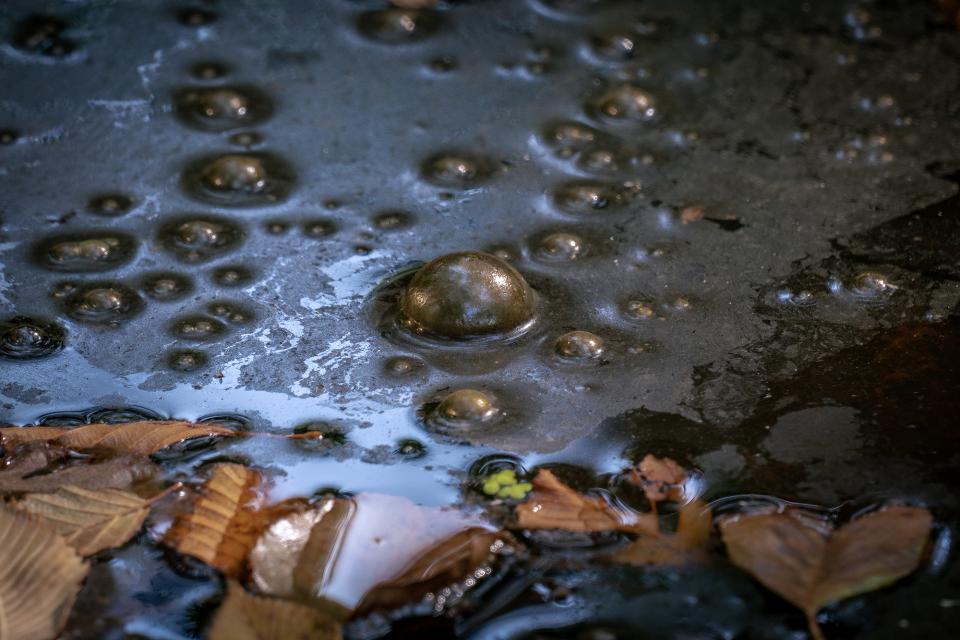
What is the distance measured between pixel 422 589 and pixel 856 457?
2.02 feet

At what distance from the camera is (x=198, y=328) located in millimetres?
1547

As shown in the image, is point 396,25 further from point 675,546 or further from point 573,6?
point 675,546

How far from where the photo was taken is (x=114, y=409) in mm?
1396

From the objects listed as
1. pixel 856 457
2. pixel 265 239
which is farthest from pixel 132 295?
pixel 856 457

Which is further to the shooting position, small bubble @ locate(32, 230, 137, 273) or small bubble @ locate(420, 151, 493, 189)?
small bubble @ locate(420, 151, 493, 189)

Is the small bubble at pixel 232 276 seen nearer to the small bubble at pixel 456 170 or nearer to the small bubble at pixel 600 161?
the small bubble at pixel 456 170

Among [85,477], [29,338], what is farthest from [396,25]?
[85,477]

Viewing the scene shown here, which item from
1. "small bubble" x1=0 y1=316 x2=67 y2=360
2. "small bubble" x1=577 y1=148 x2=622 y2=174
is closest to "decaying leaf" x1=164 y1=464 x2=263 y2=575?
"small bubble" x1=0 y1=316 x2=67 y2=360

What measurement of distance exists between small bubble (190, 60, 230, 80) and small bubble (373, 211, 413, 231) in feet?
2.00

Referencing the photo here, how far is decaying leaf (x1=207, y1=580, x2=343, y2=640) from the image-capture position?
41.6 inches

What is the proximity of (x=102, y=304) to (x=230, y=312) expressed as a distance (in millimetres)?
211

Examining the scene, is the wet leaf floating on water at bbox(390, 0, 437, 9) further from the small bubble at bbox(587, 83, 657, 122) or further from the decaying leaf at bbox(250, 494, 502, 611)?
the decaying leaf at bbox(250, 494, 502, 611)

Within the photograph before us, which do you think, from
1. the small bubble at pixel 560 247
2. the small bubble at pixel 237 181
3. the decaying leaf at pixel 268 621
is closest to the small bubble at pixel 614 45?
the small bubble at pixel 560 247

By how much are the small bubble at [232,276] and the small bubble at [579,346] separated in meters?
0.55
